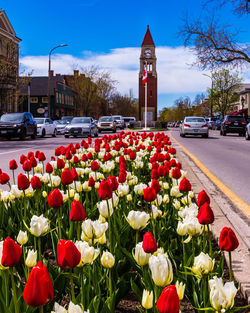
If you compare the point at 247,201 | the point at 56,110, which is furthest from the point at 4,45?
the point at 247,201

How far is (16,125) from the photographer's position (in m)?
25.0

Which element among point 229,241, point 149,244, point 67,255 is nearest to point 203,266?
point 229,241

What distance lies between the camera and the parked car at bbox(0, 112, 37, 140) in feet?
81.7

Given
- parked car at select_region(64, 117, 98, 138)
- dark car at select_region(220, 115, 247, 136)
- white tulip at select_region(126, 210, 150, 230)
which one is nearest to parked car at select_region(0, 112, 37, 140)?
parked car at select_region(64, 117, 98, 138)

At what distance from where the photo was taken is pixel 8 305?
1815 mm

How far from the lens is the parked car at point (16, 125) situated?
24891 mm

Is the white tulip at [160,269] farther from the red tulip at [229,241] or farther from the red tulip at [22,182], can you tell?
the red tulip at [22,182]

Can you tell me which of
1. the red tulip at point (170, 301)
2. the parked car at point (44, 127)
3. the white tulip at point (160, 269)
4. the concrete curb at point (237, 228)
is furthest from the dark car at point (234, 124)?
the red tulip at point (170, 301)

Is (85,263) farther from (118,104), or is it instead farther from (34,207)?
(118,104)

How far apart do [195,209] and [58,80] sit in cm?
7834

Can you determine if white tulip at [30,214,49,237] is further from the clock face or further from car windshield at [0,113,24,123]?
the clock face

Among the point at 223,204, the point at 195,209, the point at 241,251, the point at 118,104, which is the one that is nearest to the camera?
the point at 195,209

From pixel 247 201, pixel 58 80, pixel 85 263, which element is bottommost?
pixel 247 201

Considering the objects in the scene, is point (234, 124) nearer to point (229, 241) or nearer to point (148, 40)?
point (229, 241)
